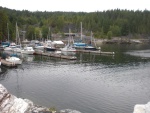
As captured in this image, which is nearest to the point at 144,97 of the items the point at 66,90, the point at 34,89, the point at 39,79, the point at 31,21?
the point at 66,90

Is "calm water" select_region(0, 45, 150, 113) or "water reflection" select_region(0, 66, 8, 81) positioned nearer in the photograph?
"calm water" select_region(0, 45, 150, 113)

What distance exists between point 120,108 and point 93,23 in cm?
16929

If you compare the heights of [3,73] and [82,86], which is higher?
[3,73]

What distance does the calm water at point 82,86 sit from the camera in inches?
1342

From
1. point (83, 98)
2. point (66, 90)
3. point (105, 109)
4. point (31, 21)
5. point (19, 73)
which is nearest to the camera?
point (105, 109)

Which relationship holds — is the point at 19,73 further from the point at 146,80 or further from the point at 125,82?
the point at 146,80

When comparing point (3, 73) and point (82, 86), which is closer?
point (82, 86)

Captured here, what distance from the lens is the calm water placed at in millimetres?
34094

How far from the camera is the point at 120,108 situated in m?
32.4

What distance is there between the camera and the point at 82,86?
144ft

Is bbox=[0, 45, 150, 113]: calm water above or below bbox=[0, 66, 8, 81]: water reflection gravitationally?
below

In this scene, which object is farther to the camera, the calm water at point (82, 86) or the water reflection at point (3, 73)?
the water reflection at point (3, 73)

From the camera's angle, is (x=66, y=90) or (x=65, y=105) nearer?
(x=65, y=105)

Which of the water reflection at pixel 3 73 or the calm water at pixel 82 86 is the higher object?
the water reflection at pixel 3 73
